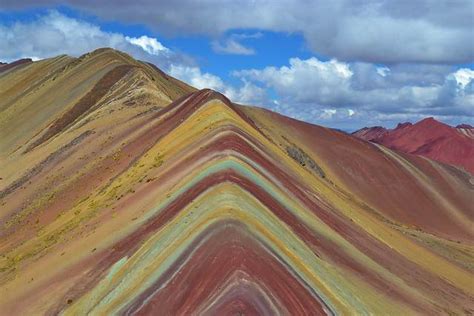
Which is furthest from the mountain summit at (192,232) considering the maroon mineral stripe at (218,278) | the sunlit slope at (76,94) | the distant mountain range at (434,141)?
the distant mountain range at (434,141)

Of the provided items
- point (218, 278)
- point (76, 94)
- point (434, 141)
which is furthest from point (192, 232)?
point (434, 141)

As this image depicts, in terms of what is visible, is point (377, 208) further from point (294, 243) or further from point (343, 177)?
point (294, 243)

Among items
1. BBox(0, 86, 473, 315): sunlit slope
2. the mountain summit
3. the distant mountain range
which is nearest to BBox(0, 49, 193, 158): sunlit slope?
the mountain summit

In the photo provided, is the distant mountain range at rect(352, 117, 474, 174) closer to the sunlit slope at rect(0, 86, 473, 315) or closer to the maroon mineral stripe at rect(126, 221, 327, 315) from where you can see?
the sunlit slope at rect(0, 86, 473, 315)

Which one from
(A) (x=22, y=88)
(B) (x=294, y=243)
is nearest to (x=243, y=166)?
(B) (x=294, y=243)

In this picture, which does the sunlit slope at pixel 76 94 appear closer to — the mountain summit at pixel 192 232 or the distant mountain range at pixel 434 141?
the mountain summit at pixel 192 232

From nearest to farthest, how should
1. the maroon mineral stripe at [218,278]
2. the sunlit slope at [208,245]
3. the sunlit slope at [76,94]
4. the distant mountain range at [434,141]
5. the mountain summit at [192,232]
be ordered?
the maroon mineral stripe at [218,278] → the sunlit slope at [208,245] → the mountain summit at [192,232] → the sunlit slope at [76,94] → the distant mountain range at [434,141]
